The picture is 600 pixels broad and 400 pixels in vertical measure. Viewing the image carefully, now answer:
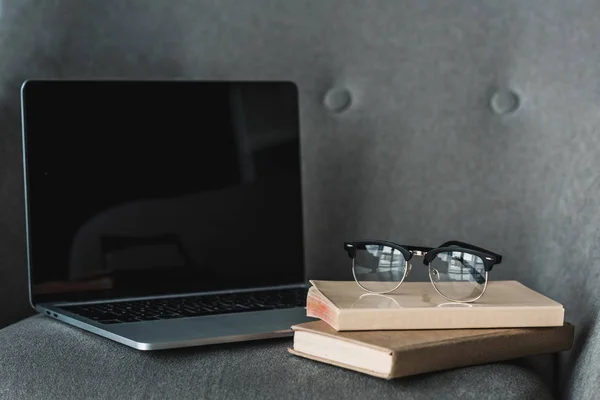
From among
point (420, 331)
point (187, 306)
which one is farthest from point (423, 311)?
point (187, 306)

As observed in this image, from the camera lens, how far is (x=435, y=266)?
2.56ft

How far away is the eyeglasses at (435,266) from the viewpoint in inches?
29.9

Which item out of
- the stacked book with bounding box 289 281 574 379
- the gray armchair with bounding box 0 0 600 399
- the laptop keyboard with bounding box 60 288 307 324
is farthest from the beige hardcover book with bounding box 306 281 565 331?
the gray armchair with bounding box 0 0 600 399

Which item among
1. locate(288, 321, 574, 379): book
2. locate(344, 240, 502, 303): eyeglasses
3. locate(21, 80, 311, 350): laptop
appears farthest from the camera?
locate(21, 80, 311, 350): laptop

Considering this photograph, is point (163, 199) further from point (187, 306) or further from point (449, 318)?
point (449, 318)

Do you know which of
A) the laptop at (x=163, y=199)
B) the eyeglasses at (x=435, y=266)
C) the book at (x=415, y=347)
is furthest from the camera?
the laptop at (x=163, y=199)

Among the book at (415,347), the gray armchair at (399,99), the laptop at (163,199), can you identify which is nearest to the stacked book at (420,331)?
the book at (415,347)

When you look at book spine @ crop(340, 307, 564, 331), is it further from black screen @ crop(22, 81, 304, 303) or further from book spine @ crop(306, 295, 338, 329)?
black screen @ crop(22, 81, 304, 303)

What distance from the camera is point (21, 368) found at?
707mm

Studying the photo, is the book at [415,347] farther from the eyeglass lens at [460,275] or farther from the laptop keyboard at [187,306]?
the laptop keyboard at [187,306]

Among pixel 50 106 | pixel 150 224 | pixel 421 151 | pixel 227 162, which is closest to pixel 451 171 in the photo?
pixel 421 151

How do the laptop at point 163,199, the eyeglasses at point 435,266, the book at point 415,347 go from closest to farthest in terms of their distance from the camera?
the book at point 415,347 < the eyeglasses at point 435,266 < the laptop at point 163,199

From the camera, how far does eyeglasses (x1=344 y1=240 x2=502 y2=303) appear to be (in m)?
0.76

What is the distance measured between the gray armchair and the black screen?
0.09m
